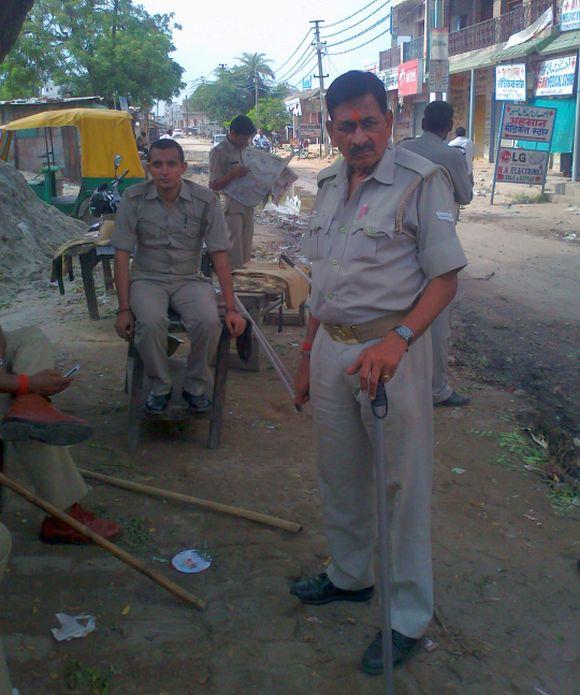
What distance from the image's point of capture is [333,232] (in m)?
2.66

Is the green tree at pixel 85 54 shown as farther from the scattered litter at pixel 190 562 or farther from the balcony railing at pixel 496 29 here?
the scattered litter at pixel 190 562

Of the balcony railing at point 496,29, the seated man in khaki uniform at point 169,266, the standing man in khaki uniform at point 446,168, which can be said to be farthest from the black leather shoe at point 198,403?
the balcony railing at point 496,29

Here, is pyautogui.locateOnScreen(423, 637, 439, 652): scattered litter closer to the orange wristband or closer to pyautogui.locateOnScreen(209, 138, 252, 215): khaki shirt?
the orange wristband

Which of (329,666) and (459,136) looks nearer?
(329,666)

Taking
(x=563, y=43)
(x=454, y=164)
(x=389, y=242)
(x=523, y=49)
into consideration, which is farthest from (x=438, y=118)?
(x=523, y=49)

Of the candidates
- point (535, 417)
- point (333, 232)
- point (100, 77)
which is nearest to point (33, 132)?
point (100, 77)

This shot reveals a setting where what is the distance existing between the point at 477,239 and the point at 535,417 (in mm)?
8736

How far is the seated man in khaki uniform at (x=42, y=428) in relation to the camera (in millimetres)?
2779

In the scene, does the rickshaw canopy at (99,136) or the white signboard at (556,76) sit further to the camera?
the white signboard at (556,76)

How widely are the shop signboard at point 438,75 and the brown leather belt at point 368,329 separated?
1629 cm

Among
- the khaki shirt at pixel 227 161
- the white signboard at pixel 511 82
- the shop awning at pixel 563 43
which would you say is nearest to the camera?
the khaki shirt at pixel 227 161

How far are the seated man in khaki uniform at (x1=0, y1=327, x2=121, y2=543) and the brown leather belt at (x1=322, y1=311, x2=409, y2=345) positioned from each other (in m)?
0.99

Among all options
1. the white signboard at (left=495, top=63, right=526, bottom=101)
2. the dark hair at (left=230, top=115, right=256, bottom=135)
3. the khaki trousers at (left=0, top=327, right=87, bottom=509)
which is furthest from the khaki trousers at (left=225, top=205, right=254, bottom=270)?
the white signboard at (left=495, top=63, right=526, bottom=101)

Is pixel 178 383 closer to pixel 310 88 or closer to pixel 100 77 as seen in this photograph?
pixel 100 77
